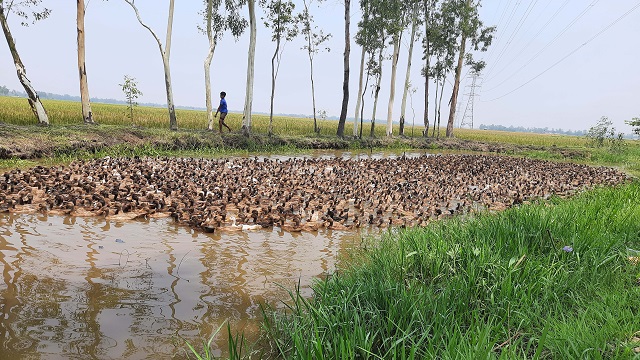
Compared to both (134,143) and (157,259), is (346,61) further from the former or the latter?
(157,259)

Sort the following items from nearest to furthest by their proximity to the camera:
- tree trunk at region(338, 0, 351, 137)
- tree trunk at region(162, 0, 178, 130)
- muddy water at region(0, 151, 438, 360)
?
muddy water at region(0, 151, 438, 360), tree trunk at region(162, 0, 178, 130), tree trunk at region(338, 0, 351, 137)

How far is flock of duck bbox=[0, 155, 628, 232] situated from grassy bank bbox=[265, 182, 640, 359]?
2.34 metres

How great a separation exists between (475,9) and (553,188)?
79.0 ft

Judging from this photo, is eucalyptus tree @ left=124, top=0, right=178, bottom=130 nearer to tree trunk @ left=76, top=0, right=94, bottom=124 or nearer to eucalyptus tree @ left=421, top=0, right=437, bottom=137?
tree trunk @ left=76, top=0, right=94, bottom=124

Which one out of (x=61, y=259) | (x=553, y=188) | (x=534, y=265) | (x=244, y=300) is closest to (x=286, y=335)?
(x=244, y=300)

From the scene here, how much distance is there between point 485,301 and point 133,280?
9.79 ft

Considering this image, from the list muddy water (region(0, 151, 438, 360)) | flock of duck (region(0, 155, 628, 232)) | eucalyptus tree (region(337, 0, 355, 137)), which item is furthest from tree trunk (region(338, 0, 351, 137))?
muddy water (region(0, 151, 438, 360))

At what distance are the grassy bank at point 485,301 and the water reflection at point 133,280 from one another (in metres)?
0.57

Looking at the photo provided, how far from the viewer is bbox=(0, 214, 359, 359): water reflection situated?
105 inches

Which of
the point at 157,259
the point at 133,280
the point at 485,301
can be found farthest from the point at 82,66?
the point at 485,301

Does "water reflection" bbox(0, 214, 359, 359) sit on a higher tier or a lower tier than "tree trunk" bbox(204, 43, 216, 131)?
lower

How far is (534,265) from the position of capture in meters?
3.25

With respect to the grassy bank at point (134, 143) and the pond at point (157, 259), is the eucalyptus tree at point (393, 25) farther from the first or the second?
the pond at point (157, 259)

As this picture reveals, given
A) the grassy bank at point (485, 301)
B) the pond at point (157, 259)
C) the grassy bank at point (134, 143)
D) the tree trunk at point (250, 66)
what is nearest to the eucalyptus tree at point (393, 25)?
the grassy bank at point (134, 143)
